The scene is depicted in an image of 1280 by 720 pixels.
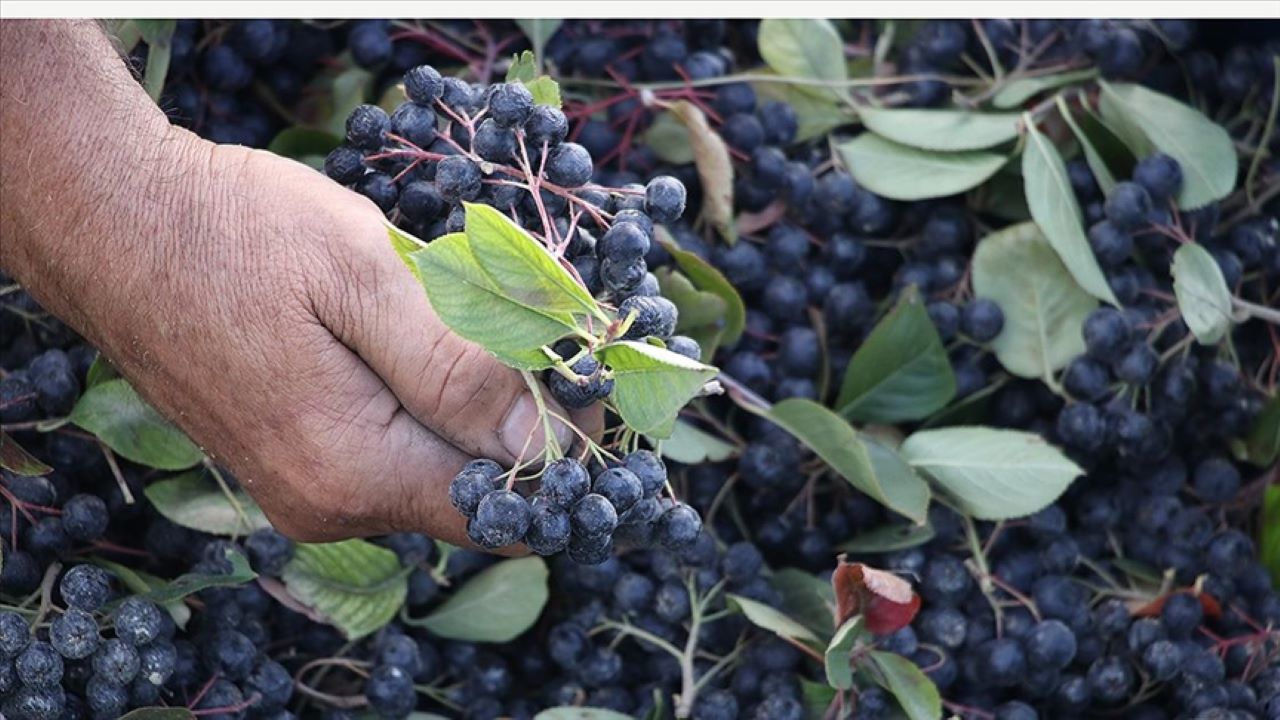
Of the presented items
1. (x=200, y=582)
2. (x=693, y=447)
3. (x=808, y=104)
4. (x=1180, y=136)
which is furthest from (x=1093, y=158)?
(x=200, y=582)

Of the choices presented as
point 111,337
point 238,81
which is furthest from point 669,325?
point 238,81

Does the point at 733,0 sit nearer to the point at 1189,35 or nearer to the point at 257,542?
the point at 1189,35

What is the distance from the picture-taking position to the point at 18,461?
1.28 m

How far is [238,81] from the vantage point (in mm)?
1544

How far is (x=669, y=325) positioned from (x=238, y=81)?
671 millimetres

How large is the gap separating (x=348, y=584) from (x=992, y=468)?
612mm

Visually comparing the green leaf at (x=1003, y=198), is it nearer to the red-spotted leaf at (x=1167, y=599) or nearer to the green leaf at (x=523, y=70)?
the red-spotted leaf at (x=1167, y=599)

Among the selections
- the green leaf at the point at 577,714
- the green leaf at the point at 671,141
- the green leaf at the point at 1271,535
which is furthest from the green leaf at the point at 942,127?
the green leaf at the point at 577,714

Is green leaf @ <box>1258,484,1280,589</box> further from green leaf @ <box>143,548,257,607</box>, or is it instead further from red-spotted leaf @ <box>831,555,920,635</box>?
green leaf @ <box>143,548,257,607</box>

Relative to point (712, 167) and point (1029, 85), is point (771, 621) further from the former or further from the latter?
point (1029, 85)

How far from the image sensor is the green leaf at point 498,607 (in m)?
1.46

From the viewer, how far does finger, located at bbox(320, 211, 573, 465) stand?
42.8 inches

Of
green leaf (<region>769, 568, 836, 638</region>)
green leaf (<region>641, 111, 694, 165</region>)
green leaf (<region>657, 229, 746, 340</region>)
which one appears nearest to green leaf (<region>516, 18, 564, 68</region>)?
green leaf (<region>641, 111, 694, 165</region>)

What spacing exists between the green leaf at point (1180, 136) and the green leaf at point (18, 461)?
1114 mm
